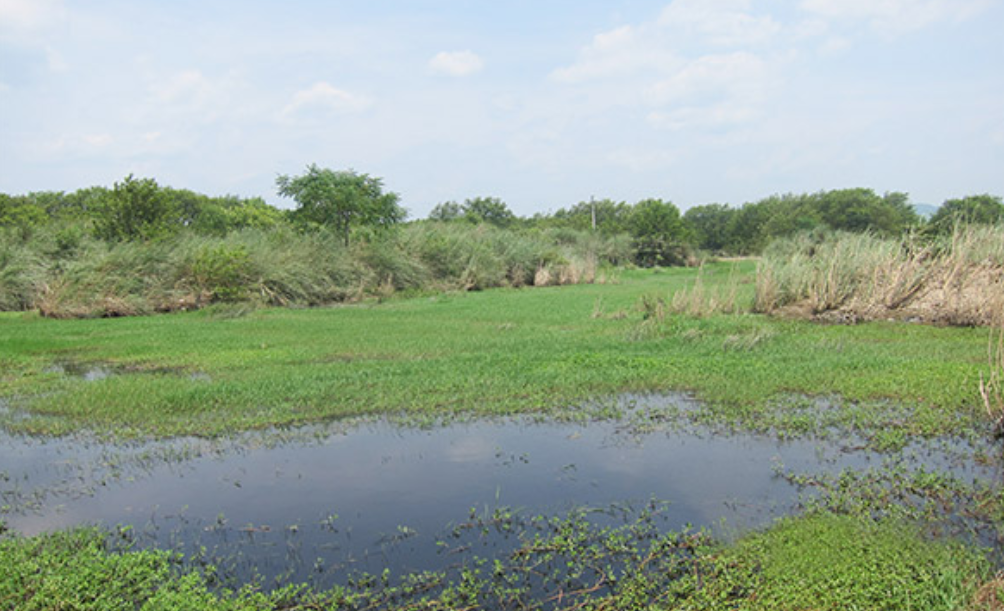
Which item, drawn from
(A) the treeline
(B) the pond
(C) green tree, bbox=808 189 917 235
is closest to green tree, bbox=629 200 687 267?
(A) the treeline

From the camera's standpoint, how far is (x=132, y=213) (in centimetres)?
2309

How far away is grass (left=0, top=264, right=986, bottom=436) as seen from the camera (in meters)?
8.41

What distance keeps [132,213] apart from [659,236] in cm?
3253

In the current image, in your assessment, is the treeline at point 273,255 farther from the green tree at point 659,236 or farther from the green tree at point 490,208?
the green tree at point 490,208

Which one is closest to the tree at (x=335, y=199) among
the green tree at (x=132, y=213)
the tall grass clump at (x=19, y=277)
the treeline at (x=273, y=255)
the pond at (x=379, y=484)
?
the treeline at (x=273, y=255)

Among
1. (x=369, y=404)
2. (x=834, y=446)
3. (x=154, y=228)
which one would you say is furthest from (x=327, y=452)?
(x=154, y=228)

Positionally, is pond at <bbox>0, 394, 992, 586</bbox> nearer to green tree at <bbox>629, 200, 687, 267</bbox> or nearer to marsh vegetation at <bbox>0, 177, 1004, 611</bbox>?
marsh vegetation at <bbox>0, 177, 1004, 611</bbox>

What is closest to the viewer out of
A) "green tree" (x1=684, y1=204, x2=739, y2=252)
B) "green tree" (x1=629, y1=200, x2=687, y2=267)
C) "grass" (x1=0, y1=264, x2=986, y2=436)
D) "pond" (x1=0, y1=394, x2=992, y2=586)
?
"pond" (x1=0, y1=394, x2=992, y2=586)

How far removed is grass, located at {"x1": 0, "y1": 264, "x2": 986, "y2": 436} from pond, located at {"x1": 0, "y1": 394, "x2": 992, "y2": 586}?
0.76 m

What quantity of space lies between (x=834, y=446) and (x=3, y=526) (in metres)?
7.17

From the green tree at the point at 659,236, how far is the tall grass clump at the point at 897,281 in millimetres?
29192

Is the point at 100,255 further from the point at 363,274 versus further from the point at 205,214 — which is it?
the point at 205,214

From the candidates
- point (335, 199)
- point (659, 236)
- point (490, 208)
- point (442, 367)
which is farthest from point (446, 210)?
point (442, 367)

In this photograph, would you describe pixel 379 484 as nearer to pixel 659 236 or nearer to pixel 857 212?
pixel 659 236
